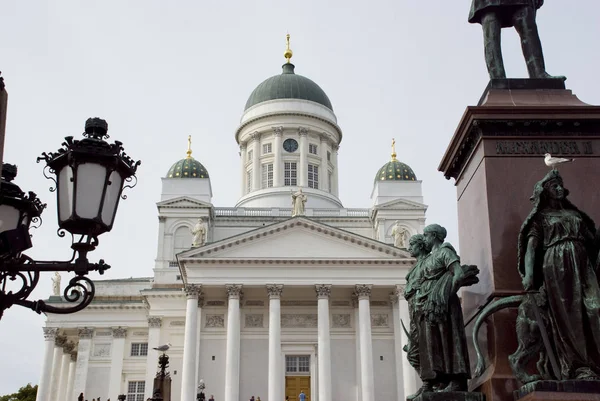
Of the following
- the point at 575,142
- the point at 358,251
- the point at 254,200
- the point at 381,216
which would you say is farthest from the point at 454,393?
the point at 254,200

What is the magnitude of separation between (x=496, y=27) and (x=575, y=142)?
4.27 feet

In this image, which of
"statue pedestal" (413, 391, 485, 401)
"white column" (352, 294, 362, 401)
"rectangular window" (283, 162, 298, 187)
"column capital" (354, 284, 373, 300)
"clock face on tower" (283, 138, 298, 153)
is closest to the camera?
"statue pedestal" (413, 391, 485, 401)

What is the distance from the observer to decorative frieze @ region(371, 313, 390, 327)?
4784 cm

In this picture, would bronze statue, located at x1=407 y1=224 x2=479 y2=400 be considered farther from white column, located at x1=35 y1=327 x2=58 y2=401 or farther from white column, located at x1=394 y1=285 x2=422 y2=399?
white column, located at x1=35 y1=327 x2=58 y2=401

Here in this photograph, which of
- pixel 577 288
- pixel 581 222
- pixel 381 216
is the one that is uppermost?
pixel 381 216

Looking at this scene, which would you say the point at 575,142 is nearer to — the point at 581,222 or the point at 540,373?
the point at 581,222

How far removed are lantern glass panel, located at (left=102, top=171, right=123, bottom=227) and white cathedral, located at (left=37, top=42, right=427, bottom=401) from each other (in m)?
39.2

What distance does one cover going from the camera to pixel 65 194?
4691mm

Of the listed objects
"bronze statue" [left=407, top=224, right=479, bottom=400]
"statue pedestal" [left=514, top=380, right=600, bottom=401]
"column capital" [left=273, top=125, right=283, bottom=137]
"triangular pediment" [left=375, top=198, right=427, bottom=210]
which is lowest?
"statue pedestal" [left=514, top=380, right=600, bottom=401]

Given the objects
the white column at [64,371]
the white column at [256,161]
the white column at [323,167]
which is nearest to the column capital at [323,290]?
the white column at [323,167]

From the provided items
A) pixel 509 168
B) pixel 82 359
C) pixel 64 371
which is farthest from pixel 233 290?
pixel 509 168

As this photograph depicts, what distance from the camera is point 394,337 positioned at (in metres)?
47.5

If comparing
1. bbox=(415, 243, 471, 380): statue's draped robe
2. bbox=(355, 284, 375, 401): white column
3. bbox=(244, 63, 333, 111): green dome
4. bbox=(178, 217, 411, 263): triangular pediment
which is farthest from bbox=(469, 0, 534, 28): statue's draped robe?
bbox=(244, 63, 333, 111): green dome

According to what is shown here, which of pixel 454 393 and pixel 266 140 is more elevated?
pixel 266 140
